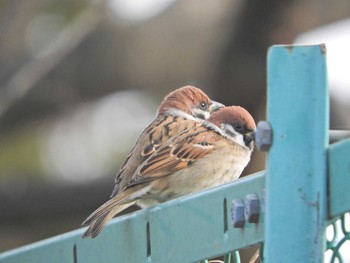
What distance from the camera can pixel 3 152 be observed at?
885 cm

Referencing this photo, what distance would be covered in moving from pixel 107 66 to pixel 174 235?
5071 millimetres

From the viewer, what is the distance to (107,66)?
773cm

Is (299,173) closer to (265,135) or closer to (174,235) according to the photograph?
(265,135)

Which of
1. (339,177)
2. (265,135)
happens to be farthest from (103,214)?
(339,177)

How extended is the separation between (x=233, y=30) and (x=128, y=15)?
72 centimetres

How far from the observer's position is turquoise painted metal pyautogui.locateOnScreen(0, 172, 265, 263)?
249cm

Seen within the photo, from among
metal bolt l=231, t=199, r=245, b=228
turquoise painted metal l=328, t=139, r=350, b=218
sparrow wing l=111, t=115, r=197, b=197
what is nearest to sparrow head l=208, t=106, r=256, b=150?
sparrow wing l=111, t=115, r=197, b=197

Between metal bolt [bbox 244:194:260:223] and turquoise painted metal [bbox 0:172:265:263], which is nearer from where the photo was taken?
metal bolt [bbox 244:194:260:223]

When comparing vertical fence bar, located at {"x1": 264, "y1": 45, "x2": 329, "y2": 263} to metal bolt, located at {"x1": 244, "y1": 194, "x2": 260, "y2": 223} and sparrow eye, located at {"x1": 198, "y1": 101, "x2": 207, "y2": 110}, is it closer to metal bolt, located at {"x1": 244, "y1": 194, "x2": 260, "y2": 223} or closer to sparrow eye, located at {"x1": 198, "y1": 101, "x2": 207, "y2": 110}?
metal bolt, located at {"x1": 244, "y1": 194, "x2": 260, "y2": 223}

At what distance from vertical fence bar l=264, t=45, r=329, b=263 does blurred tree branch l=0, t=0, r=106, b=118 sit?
532cm

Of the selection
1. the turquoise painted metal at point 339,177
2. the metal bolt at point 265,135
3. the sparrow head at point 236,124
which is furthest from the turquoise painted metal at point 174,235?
the sparrow head at point 236,124

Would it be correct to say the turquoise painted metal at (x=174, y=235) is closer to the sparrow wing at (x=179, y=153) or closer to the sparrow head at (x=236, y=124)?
the sparrow wing at (x=179, y=153)

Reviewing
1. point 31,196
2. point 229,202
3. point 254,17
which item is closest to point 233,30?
point 254,17

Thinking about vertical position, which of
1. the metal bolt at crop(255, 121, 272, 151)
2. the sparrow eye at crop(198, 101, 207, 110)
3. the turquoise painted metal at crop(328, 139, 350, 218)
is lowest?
the sparrow eye at crop(198, 101, 207, 110)
